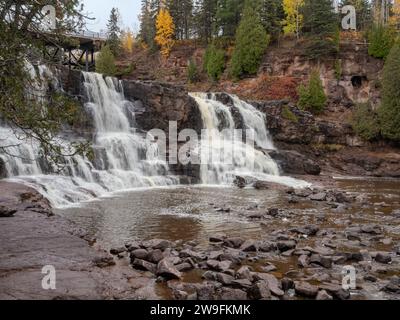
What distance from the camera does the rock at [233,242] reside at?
481 inches

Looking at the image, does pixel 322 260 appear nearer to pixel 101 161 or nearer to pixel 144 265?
pixel 144 265

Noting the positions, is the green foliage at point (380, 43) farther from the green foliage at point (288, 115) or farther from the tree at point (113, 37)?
the tree at point (113, 37)

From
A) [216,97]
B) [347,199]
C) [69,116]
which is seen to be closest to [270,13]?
[216,97]

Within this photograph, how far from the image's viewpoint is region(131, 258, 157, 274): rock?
9682mm

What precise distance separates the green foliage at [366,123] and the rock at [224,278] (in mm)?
33232

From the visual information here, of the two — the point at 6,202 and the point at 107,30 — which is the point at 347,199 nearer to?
the point at 6,202

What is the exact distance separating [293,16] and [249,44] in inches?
341

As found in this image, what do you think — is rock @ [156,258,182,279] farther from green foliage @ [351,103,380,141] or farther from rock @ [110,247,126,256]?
green foliage @ [351,103,380,141]

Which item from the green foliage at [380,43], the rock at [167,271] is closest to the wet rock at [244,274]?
the rock at [167,271]

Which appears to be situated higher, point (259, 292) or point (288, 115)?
point (288, 115)

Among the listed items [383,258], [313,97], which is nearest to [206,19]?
[313,97]

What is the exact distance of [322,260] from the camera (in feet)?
34.5

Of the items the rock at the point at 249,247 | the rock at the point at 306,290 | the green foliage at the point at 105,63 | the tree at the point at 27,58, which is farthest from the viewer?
the green foliage at the point at 105,63

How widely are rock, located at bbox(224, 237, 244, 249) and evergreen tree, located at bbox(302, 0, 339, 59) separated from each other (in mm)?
40786
